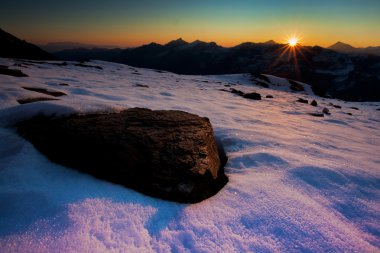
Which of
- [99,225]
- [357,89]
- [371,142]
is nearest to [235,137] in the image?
[99,225]

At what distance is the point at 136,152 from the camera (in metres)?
2.66

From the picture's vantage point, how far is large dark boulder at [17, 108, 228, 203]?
2.43m

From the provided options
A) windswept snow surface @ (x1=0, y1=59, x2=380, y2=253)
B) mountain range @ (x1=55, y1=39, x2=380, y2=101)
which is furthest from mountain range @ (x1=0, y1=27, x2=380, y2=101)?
windswept snow surface @ (x1=0, y1=59, x2=380, y2=253)

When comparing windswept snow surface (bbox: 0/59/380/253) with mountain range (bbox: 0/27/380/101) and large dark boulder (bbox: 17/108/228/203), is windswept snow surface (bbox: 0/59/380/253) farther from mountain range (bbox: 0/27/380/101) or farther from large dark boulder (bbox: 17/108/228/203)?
mountain range (bbox: 0/27/380/101)

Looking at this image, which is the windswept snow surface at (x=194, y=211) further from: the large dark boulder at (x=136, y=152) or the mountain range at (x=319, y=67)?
the mountain range at (x=319, y=67)

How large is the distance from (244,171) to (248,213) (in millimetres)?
1016

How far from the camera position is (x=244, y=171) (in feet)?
10.4

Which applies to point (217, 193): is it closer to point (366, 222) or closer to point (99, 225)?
point (99, 225)

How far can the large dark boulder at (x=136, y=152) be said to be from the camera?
2432 millimetres

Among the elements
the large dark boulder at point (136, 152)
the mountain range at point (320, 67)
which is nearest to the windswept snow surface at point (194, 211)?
the large dark boulder at point (136, 152)

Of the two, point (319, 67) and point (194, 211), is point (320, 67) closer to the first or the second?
point (319, 67)

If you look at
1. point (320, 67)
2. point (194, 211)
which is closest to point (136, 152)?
point (194, 211)

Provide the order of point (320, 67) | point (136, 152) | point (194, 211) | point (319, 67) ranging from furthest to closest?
point (319, 67)
point (320, 67)
point (136, 152)
point (194, 211)

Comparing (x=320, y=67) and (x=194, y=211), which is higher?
(x=320, y=67)
